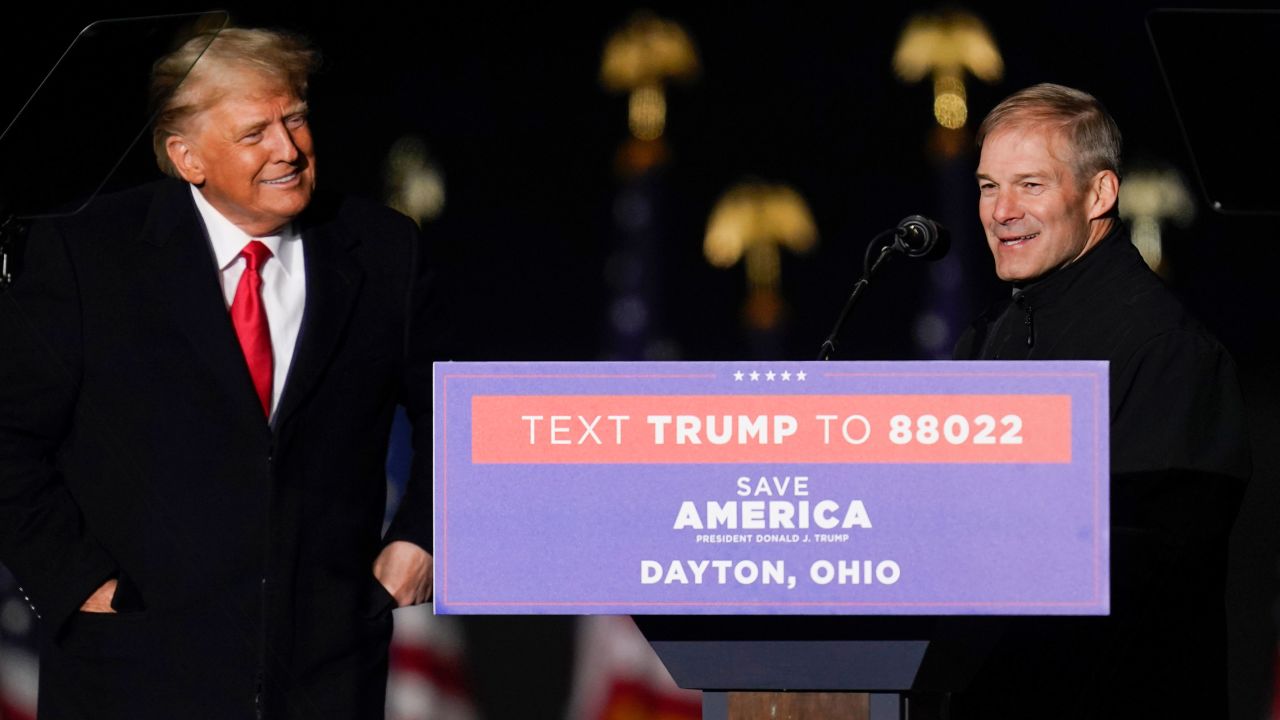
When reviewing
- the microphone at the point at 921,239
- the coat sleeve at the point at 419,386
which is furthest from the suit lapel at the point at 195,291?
the microphone at the point at 921,239

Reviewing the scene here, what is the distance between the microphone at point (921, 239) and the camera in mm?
2162

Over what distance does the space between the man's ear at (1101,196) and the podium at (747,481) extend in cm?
84

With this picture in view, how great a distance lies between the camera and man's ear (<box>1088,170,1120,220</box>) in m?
2.47

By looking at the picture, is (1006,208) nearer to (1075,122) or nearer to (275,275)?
(1075,122)

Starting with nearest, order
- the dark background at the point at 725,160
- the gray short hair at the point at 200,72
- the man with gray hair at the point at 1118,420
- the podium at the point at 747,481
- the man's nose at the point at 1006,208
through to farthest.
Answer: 1. the podium at the point at 747,481
2. the man with gray hair at the point at 1118,420
3. the man's nose at the point at 1006,208
4. the gray short hair at the point at 200,72
5. the dark background at the point at 725,160

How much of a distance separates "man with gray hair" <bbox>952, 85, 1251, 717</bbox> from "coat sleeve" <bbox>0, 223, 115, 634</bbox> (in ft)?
4.18

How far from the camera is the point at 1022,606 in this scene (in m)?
1.67

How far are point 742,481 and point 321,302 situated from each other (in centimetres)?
98

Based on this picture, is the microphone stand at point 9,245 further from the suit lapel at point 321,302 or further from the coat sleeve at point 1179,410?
the coat sleeve at point 1179,410

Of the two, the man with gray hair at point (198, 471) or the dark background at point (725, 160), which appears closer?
the man with gray hair at point (198, 471)

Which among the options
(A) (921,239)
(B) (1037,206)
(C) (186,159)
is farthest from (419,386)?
(B) (1037,206)

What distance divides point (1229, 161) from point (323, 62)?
177 centimetres

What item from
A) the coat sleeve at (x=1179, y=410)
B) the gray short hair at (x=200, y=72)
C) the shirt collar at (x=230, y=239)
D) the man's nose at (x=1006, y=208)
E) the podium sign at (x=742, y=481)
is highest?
the gray short hair at (x=200, y=72)

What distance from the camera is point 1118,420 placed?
7.06ft
